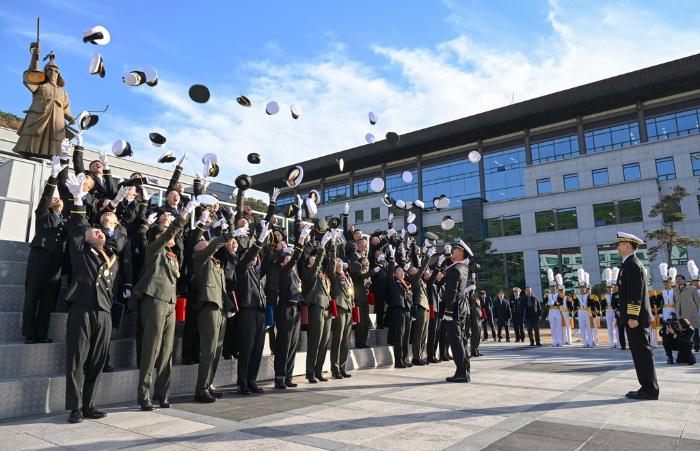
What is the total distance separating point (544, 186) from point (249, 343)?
38247mm

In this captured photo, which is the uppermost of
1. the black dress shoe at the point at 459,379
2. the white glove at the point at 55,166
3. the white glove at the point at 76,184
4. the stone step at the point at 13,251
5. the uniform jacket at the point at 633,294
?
the white glove at the point at 55,166

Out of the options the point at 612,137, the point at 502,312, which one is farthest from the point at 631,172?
the point at 502,312

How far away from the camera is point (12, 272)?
262 inches

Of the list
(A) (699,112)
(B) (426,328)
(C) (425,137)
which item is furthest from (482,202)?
(B) (426,328)

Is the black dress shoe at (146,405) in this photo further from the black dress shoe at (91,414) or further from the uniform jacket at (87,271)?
the uniform jacket at (87,271)

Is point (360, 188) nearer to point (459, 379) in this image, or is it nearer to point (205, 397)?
point (459, 379)

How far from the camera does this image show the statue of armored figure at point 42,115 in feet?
30.7

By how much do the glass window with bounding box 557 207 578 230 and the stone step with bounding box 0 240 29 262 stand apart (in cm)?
3805

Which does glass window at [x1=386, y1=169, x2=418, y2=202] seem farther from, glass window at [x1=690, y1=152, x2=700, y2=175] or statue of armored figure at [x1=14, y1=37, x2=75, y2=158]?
statue of armored figure at [x1=14, y1=37, x2=75, y2=158]

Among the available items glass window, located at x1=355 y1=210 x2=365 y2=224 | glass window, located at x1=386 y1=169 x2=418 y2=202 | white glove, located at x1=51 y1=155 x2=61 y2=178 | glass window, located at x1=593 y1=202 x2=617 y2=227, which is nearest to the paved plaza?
white glove, located at x1=51 y1=155 x2=61 y2=178

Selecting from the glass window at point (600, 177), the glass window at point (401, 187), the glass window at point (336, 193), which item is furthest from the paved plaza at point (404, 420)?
the glass window at point (336, 193)

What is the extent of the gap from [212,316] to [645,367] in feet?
19.7

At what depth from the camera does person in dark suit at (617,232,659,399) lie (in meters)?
6.16

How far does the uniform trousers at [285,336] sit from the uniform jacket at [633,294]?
16.1ft
